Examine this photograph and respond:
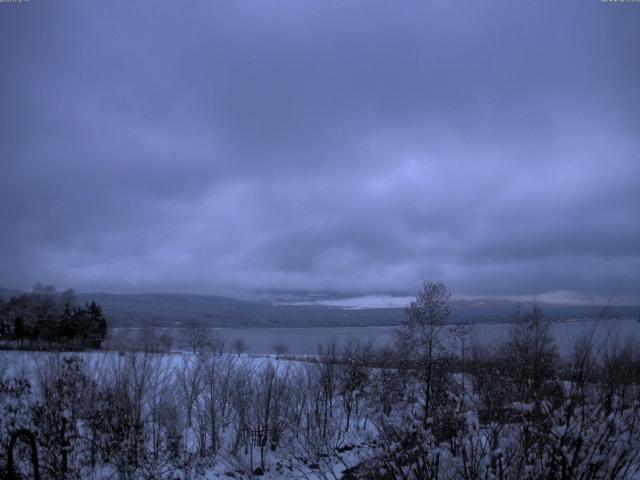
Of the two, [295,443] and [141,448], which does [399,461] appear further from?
[295,443]

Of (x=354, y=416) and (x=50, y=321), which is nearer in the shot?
(x=354, y=416)

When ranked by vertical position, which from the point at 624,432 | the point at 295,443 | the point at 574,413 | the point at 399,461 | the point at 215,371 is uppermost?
the point at 574,413

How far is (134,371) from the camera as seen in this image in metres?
24.9

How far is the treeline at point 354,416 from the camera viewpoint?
4.98m

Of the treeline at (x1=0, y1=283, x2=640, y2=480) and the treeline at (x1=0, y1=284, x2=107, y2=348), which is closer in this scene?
the treeline at (x1=0, y1=283, x2=640, y2=480)

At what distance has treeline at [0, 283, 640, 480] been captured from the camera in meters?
4.98

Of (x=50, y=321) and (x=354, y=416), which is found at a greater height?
(x=50, y=321)

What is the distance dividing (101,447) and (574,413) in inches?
598

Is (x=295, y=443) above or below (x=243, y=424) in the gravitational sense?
below

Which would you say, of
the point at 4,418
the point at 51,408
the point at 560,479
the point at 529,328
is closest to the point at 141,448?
the point at 51,408

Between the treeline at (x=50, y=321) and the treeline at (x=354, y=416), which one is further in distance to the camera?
the treeline at (x=50, y=321)

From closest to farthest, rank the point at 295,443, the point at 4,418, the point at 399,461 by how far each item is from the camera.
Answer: the point at 399,461, the point at 4,418, the point at 295,443

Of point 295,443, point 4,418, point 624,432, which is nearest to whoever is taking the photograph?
point 624,432

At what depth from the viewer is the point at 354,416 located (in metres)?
38.2
